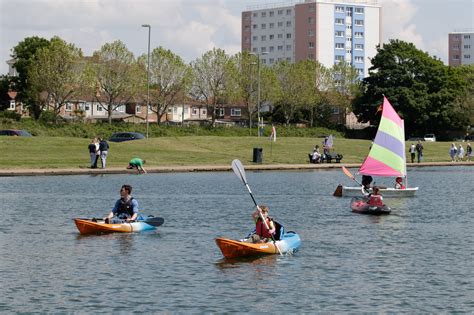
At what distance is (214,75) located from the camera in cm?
14875

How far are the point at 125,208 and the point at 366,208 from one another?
13111 millimetres

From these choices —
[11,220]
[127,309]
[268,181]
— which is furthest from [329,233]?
[268,181]

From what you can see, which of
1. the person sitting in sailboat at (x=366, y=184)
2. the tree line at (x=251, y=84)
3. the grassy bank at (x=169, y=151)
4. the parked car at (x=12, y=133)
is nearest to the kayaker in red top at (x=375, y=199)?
the person sitting in sailboat at (x=366, y=184)

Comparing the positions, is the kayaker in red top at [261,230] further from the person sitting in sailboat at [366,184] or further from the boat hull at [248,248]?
the person sitting in sailboat at [366,184]

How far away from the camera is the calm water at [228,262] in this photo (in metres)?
23.9

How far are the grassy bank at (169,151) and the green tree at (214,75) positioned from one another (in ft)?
130

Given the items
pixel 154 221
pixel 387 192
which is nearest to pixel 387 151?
pixel 387 192

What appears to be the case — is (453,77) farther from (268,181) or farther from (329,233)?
(329,233)

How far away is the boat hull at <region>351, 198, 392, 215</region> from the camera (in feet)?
144

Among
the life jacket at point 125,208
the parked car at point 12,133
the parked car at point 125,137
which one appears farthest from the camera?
the parked car at point 125,137

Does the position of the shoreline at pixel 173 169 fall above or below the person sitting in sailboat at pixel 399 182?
below

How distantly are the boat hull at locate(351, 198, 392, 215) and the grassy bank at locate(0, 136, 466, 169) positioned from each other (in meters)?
31.8

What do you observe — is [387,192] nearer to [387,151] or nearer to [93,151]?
[387,151]

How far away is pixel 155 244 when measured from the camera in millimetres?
33531
